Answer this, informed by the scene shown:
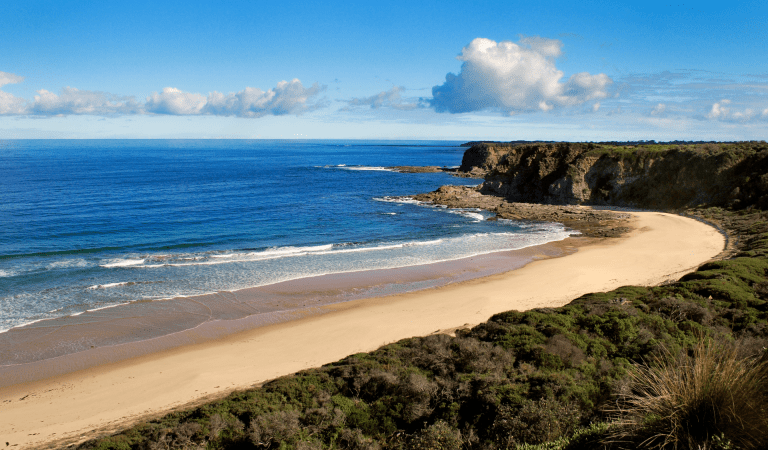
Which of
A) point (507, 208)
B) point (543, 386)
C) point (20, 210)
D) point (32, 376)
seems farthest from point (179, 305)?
point (507, 208)

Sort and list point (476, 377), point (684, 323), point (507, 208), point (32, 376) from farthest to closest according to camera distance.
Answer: point (507, 208) < point (32, 376) < point (684, 323) < point (476, 377)

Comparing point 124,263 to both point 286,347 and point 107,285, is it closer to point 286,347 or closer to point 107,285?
point 107,285

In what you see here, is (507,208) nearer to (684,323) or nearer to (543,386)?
(684,323)

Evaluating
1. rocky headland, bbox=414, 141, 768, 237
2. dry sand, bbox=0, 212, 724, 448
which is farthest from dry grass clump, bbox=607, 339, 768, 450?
rocky headland, bbox=414, 141, 768, 237

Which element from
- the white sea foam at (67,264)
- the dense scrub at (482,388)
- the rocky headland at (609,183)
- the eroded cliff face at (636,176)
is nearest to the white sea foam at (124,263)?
the white sea foam at (67,264)

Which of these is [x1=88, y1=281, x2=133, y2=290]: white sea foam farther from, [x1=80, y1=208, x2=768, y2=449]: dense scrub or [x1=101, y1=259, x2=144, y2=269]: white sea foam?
[x1=80, y1=208, x2=768, y2=449]: dense scrub

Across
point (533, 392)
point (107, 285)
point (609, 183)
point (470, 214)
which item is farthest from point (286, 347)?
point (609, 183)
